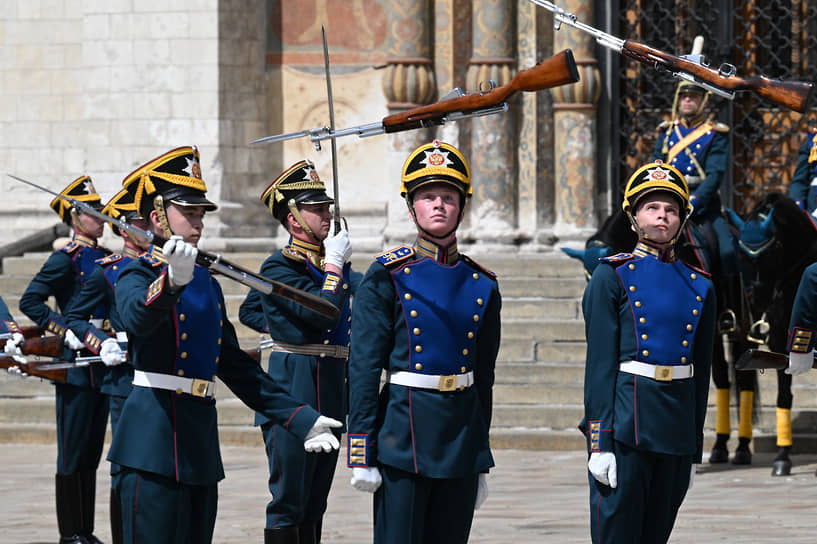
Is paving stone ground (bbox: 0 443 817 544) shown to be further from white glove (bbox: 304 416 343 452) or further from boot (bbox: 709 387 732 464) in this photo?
white glove (bbox: 304 416 343 452)

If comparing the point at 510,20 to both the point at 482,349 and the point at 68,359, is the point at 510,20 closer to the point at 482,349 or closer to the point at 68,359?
the point at 68,359

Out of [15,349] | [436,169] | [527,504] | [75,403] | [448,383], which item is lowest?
[527,504]

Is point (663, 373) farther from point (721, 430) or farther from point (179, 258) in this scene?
point (721, 430)

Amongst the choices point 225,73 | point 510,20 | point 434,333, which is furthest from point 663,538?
point 225,73

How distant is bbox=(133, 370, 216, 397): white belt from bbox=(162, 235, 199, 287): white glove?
54cm

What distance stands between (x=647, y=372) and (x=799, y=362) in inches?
78.7

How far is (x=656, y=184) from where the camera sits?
6176 millimetres

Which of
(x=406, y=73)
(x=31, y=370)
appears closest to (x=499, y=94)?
(x=31, y=370)

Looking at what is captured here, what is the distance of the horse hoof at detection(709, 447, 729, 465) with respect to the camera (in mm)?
11219

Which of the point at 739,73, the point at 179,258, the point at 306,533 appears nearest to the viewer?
the point at 179,258

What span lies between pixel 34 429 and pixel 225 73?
16.5 feet

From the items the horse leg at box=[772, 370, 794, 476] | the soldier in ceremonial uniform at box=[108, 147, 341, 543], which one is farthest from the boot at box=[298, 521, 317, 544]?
the horse leg at box=[772, 370, 794, 476]

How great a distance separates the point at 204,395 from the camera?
5758 millimetres

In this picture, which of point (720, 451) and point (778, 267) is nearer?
point (778, 267)
